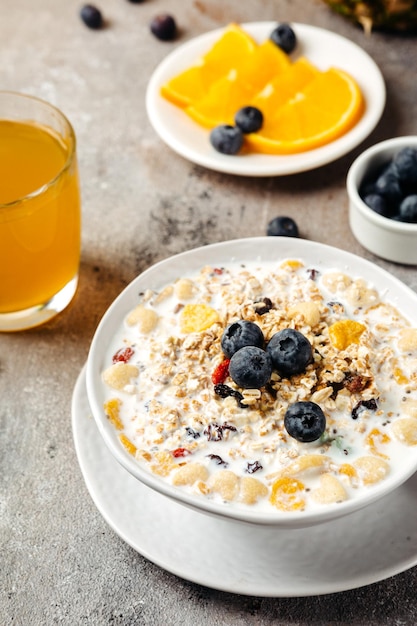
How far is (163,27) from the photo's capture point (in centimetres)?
245

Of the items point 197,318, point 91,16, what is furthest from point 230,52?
point 197,318

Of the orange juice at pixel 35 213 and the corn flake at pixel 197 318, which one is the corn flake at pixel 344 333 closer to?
the corn flake at pixel 197 318

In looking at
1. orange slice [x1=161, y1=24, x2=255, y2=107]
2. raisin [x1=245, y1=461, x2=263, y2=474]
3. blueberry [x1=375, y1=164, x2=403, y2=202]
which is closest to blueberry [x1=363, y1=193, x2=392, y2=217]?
blueberry [x1=375, y1=164, x2=403, y2=202]

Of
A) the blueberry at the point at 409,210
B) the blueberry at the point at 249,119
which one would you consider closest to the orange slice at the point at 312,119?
the blueberry at the point at 249,119

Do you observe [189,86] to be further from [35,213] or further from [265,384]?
[265,384]

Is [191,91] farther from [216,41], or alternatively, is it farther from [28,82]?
[28,82]

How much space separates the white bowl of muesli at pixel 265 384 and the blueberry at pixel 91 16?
1.28 metres

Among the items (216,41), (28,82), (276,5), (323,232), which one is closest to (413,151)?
(323,232)

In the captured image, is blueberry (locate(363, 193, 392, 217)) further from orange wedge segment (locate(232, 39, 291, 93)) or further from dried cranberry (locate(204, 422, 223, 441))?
dried cranberry (locate(204, 422, 223, 441))

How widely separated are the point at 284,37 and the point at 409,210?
0.74 metres

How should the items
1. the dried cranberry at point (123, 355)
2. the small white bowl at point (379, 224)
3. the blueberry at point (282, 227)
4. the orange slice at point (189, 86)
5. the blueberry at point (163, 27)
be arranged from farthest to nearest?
the blueberry at point (163, 27), the orange slice at point (189, 86), the blueberry at point (282, 227), the small white bowl at point (379, 224), the dried cranberry at point (123, 355)

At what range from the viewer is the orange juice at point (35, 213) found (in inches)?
60.5

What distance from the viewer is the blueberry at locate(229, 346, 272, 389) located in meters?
1.29

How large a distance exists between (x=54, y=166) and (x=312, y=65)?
942mm
